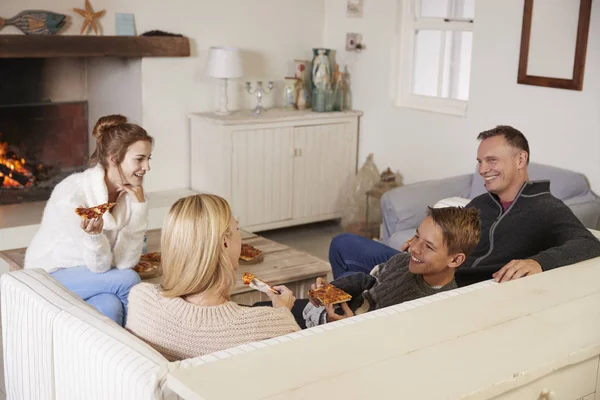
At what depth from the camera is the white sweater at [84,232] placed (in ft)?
9.89

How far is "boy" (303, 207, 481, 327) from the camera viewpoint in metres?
2.40

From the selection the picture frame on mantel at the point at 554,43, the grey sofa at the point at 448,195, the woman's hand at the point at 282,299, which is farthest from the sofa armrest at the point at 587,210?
the woman's hand at the point at 282,299

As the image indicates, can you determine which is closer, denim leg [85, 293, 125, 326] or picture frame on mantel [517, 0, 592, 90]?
denim leg [85, 293, 125, 326]

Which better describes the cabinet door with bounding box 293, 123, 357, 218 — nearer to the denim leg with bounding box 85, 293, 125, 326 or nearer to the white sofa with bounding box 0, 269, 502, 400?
the denim leg with bounding box 85, 293, 125, 326

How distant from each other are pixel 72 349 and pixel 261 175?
144 inches

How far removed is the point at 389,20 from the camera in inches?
217

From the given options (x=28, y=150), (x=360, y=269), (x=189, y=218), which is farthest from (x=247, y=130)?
(x=189, y=218)

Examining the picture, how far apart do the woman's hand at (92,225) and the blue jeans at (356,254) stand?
42.3 inches

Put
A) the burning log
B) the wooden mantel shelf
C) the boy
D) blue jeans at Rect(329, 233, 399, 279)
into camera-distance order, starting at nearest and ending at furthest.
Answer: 1. the boy
2. blue jeans at Rect(329, 233, 399, 279)
3. the wooden mantel shelf
4. the burning log

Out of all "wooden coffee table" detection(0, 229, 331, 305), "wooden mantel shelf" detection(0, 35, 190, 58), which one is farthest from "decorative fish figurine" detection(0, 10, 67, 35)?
"wooden coffee table" detection(0, 229, 331, 305)

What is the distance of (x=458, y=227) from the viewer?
94.8 inches

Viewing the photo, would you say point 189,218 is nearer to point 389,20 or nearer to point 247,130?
point 247,130

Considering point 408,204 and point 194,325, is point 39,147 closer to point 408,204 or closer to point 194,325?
point 408,204

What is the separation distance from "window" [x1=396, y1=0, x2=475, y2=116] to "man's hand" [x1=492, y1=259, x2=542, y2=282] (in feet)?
9.48
